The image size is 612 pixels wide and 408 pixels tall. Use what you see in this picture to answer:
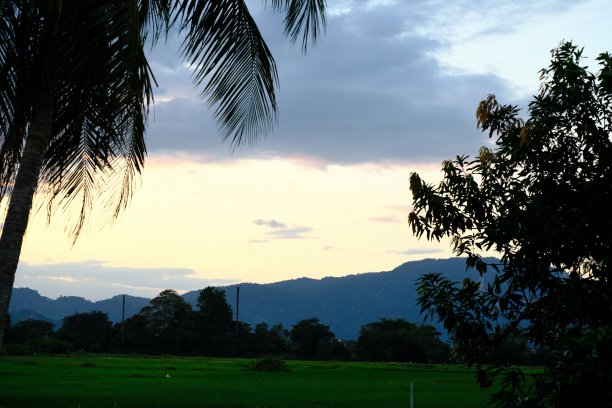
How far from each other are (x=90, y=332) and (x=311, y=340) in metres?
27.4

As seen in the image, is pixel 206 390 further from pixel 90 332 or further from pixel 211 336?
pixel 211 336

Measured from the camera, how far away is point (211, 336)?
97625 millimetres

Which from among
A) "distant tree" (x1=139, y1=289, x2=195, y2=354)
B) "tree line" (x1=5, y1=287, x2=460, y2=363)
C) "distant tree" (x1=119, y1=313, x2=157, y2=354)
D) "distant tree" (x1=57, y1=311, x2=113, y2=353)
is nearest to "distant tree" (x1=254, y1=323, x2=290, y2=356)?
"tree line" (x1=5, y1=287, x2=460, y2=363)

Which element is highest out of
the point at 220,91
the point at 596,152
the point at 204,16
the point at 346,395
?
the point at 204,16

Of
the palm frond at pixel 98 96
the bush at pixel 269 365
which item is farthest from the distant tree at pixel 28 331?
the palm frond at pixel 98 96

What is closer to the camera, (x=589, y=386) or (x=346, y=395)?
(x=589, y=386)

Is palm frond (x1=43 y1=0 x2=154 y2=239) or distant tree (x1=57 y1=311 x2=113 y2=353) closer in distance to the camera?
palm frond (x1=43 y1=0 x2=154 y2=239)

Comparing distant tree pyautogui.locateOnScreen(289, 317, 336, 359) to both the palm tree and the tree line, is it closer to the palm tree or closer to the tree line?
the tree line

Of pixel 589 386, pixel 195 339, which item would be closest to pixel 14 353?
pixel 195 339

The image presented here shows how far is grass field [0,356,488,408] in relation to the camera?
101ft

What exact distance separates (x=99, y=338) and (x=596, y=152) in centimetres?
8847

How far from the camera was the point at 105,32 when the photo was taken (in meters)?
10.2

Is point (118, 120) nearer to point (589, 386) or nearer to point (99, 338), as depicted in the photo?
point (589, 386)

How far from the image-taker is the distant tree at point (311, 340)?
10175cm
